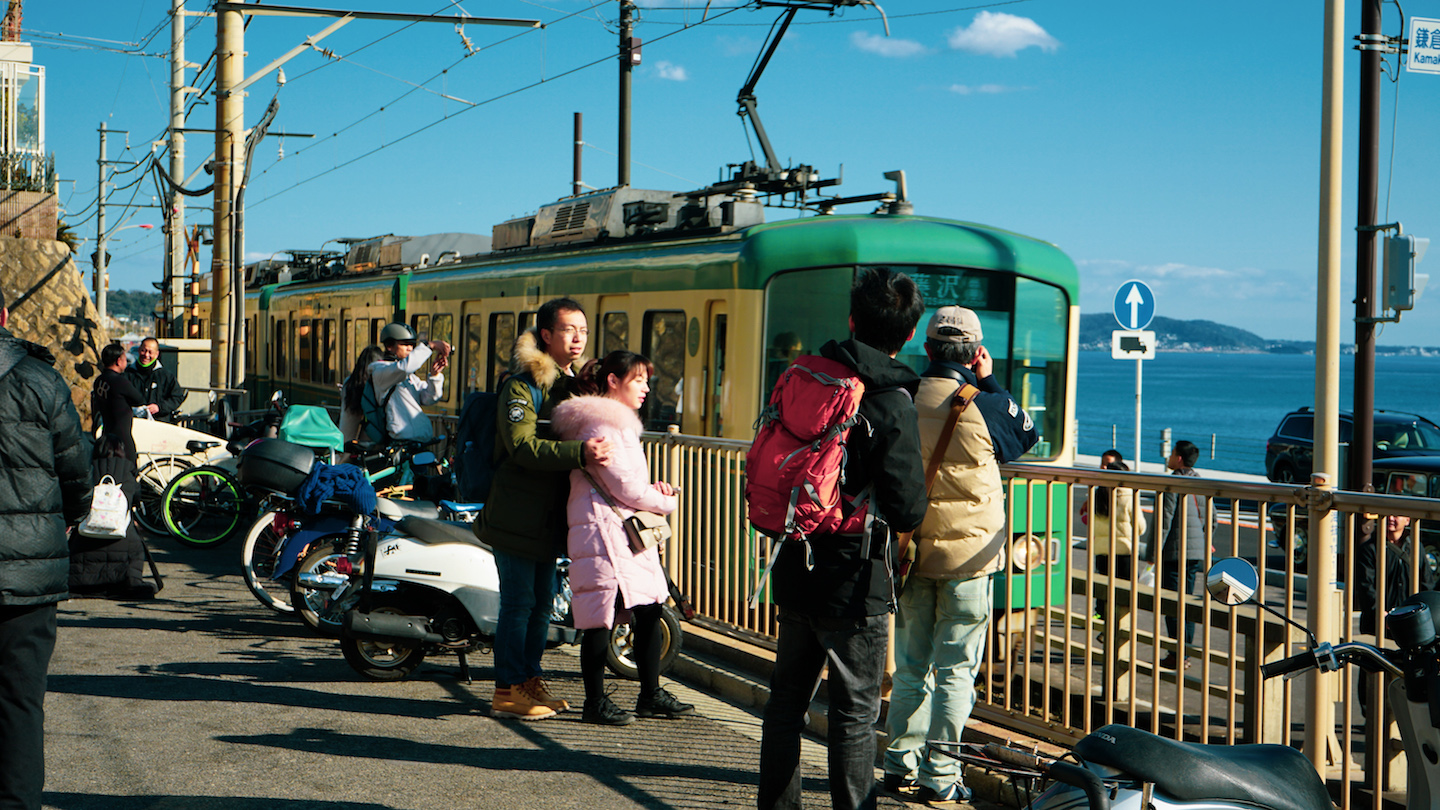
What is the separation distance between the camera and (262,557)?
8250 millimetres

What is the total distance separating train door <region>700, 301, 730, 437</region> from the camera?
9.60 meters

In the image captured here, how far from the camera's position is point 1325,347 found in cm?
766

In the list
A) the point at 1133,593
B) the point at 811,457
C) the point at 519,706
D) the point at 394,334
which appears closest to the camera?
the point at 811,457

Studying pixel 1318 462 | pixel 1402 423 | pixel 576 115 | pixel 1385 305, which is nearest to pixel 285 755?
pixel 1318 462

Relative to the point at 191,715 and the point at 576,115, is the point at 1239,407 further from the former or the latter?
the point at 191,715

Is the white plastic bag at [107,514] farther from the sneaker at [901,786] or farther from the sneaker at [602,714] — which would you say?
the sneaker at [901,786]

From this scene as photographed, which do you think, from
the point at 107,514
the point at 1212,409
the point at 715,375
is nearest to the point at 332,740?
the point at 107,514

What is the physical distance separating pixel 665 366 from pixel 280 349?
14.4 meters

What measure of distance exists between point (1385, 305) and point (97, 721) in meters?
11.1

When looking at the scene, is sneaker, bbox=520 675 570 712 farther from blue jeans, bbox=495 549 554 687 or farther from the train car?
the train car

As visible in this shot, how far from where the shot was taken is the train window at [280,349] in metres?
22.6

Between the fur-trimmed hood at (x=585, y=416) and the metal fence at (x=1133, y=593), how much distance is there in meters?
1.54

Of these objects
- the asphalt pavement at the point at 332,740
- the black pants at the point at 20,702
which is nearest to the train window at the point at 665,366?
the asphalt pavement at the point at 332,740

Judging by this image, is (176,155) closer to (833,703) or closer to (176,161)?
(176,161)
